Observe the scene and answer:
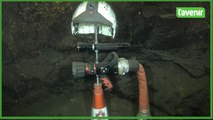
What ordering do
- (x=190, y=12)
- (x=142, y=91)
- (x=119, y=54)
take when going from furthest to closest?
(x=119, y=54) < (x=190, y=12) < (x=142, y=91)

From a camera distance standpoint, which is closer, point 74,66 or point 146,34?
point 74,66

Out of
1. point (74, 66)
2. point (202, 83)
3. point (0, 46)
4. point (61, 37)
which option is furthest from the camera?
point (202, 83)

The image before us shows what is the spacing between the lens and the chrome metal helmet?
2.18m

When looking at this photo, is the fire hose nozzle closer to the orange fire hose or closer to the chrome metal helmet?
the chrome metal helmet


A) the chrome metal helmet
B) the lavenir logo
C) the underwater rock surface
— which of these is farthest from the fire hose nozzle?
the lavenir logo

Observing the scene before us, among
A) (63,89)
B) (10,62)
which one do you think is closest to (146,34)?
(63,89)

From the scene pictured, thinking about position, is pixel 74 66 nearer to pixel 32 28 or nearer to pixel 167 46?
pixel 32 28

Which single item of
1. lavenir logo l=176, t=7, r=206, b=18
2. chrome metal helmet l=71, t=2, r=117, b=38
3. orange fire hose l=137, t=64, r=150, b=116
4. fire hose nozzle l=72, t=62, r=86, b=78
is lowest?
orange fire hose l=137, t=64, r=150, b=116

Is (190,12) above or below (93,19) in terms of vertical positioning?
above

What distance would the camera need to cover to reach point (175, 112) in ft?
11.7

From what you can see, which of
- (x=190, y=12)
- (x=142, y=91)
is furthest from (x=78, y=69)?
(x=190, y=12)

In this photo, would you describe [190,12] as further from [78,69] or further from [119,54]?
[78,69]

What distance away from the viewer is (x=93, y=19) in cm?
217

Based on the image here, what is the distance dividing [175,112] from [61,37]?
1.85 meters
